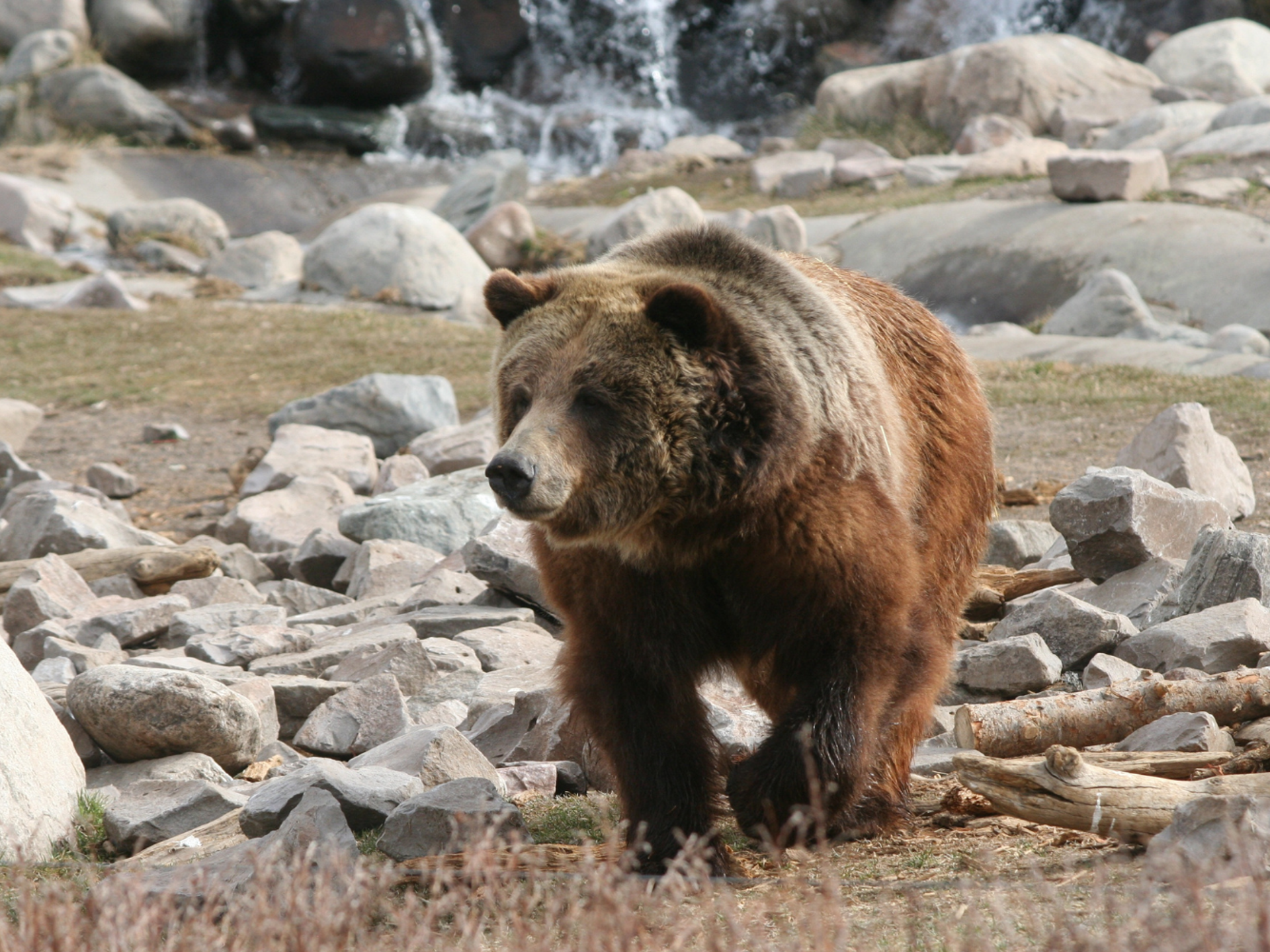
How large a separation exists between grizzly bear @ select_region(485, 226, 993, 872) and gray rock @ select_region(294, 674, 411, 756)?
4.90ft

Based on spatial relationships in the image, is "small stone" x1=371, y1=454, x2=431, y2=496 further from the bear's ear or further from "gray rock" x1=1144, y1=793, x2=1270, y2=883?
"gray rock" x1=1144, y1=793, x2=1270, y2=883

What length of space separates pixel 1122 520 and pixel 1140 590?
31cm

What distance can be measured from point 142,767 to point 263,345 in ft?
31.4

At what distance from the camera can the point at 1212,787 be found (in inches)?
120

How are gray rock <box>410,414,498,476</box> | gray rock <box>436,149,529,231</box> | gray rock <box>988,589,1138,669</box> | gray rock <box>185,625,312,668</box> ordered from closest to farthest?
gray rock <box>988,589,1138,669</box>, gray rock <box>185,625,312,668</box>, gray rock <box>410,414,498,476</box>, gray rock <box>436,149,529,231</box>

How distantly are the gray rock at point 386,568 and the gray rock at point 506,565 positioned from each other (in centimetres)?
80

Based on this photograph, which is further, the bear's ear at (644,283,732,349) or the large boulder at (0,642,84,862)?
the large boulder at (0,642,84,862)

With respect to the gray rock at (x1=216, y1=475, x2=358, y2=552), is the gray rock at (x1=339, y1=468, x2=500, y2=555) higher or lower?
higher

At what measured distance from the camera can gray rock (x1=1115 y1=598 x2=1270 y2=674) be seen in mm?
4406

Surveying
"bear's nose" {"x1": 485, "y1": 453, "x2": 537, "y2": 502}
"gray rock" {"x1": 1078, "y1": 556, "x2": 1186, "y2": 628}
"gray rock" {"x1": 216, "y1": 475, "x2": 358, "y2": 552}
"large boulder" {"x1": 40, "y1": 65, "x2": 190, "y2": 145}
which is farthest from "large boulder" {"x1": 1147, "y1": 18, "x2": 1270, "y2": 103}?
"bear's nose" {"x1": 485, "y1": 453, "x2": 537, "y2": 502}

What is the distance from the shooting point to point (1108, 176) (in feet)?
53.0

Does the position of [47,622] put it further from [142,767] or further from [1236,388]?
[1236,388]

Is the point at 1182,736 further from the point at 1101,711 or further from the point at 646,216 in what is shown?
the point at 646,216

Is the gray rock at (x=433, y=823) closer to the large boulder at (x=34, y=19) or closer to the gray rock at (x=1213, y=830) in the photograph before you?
the gray rock at (x=1213, y=830)
